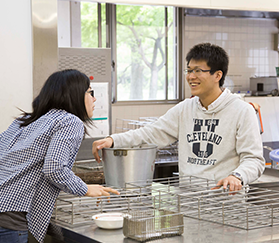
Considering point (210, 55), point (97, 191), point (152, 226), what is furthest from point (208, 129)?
point (152, 226)

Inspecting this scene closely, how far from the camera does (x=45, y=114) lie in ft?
4.71

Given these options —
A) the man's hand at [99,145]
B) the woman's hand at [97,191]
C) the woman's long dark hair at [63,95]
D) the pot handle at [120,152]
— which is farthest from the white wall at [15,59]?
the woman's hand at [97,191]

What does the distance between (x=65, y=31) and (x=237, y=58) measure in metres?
2.26

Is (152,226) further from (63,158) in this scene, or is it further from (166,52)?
(166,52)

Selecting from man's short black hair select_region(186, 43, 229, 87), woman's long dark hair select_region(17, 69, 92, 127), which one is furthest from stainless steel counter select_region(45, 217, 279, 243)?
man's short black hair select_region(186, 43, 229, 87)

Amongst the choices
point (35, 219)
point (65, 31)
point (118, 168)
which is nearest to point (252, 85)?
point (65, 31)

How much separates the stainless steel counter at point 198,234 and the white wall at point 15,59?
111 centimetres

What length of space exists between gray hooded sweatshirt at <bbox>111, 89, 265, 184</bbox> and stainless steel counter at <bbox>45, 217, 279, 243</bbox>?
0.47 metres

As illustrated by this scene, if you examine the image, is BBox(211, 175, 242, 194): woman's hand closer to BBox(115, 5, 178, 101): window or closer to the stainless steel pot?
the stainless steel pot

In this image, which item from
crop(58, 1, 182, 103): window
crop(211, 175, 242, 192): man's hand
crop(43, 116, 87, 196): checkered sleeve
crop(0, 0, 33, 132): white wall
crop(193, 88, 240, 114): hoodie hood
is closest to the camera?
crop(43, 116, 87, 196): checkered sleeve

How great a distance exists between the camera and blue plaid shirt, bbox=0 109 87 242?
1300 millimetres

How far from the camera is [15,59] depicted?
2.19 meters

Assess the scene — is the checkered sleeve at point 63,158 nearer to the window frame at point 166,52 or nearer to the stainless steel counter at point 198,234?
the stainless steel counter at point 198,234

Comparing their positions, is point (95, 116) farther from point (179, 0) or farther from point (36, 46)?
point (179, 0)
